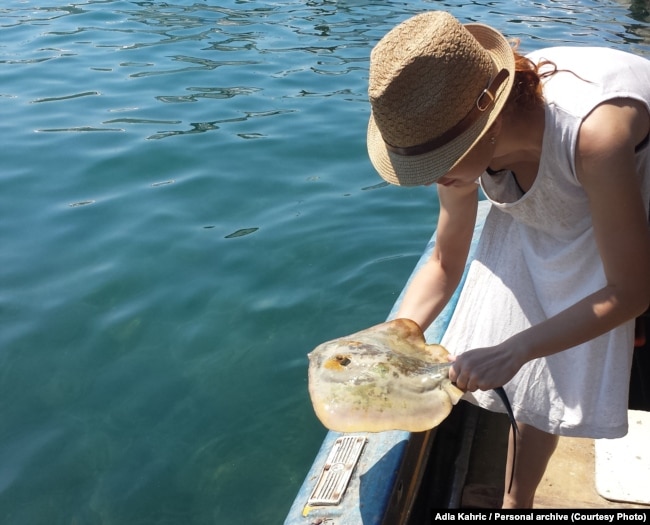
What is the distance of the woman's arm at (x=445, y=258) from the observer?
2.58 metres

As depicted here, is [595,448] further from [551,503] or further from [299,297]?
[299,297]

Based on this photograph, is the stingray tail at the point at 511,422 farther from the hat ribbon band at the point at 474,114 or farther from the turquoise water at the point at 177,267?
the turquoise water at the point at 177,267

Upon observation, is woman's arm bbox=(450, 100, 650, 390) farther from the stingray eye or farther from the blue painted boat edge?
the blue painted boat edge

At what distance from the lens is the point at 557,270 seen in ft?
7.84

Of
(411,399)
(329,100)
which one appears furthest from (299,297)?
(329,100)

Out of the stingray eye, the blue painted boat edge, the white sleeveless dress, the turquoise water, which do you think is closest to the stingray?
the stingray eye

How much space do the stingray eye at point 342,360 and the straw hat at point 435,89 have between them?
66 centimetres

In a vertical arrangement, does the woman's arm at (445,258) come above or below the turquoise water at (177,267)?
above

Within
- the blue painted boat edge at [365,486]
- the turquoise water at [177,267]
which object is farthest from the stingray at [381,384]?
the turquoise water at [177,267]

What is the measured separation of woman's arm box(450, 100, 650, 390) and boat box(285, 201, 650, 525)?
0.32 meters

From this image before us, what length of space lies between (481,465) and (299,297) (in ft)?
6.50

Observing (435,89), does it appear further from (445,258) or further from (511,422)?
(511,422)

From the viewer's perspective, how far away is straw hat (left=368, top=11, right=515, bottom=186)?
6.33ft

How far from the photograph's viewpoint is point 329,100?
862 cm
